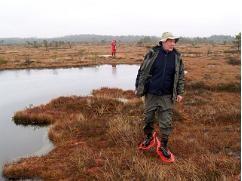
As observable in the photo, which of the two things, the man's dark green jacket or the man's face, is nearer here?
the man's face

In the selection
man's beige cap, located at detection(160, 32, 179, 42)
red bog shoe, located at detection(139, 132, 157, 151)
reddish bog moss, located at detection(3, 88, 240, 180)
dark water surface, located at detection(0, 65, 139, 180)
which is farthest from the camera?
dark water surface, located at detection(0, 65, 139, 180)

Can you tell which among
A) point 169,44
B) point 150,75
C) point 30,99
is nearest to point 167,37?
point 169,44

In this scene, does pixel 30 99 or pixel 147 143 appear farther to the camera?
pixel 30 99

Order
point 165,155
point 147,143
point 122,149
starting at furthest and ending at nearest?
point 122,149 → point 147,143 → point 165,155

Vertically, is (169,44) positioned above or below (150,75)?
above

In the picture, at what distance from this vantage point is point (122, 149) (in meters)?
7.60

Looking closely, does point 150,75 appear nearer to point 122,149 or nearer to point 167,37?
point 167,37

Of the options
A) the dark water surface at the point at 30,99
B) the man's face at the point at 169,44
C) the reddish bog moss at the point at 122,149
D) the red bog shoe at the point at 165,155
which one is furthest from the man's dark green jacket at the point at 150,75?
the dark water surface at the point at 30,99

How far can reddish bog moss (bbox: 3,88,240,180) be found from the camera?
6.04 metres

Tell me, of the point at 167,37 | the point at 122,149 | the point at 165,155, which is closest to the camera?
the point at 167,37

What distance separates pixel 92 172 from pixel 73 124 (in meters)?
3.77

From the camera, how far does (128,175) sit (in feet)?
19.6

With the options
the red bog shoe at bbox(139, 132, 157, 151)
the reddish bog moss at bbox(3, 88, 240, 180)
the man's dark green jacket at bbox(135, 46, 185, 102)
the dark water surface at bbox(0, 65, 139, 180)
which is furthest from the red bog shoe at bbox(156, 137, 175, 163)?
the dark water surface at bbox(0, 65, 139, 180)

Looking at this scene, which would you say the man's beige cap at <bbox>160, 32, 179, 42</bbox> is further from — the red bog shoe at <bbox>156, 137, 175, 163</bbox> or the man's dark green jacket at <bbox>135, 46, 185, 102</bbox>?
the red bog shoe at <bbox>156, 137, 175, 163</bbox>
